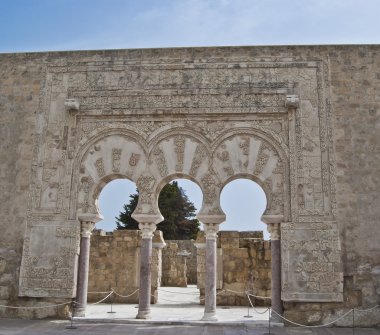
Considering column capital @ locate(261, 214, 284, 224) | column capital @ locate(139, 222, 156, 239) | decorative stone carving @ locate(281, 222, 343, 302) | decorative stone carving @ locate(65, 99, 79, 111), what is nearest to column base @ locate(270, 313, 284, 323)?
decorative stone carving @ locate(281, 222, 343, 302)

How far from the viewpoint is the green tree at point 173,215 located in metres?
30.1

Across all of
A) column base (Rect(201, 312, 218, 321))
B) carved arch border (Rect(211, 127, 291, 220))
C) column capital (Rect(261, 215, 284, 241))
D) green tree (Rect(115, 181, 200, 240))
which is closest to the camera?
column base (Rect(201, 312, 218, 321))

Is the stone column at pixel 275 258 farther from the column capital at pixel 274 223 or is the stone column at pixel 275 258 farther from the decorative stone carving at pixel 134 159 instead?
the decorative stone carving at pixel 134 159

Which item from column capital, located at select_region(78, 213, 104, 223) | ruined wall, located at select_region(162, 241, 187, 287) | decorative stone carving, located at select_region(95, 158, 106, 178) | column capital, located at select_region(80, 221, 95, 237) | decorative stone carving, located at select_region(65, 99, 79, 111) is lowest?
ruined wall, located at select_region(162, 241, 187, 287)

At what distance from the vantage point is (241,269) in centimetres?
1288

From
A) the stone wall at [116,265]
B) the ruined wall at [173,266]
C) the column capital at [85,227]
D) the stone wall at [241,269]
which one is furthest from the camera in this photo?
the ruined wall at [173,266]

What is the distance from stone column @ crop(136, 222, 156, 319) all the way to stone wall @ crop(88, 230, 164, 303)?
4627 mm

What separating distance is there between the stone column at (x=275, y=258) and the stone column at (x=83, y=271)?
11.8 ft

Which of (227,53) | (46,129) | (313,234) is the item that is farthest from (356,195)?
(46,129)

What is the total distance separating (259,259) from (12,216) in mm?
6995

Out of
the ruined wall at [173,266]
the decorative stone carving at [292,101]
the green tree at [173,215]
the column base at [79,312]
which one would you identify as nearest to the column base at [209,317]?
the column base at [79,312]

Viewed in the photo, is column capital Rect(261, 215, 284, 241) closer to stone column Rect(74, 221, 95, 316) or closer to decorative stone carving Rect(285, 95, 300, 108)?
decorative stone carving Rect(285, 95, 300, 108)

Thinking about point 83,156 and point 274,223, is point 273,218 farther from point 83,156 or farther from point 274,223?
point 83,156

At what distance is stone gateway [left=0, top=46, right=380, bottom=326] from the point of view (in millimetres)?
8586
